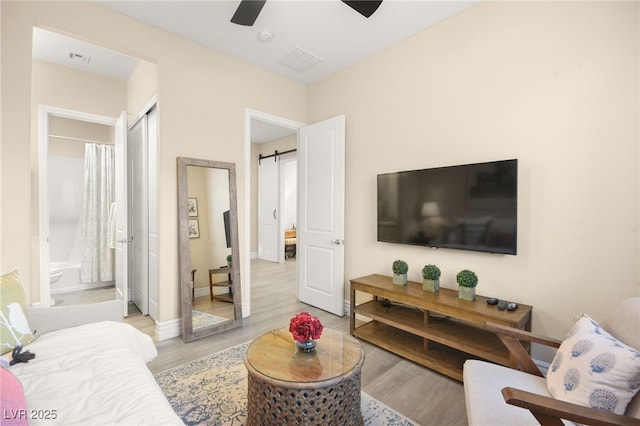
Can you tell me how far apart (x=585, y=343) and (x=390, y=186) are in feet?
6.32

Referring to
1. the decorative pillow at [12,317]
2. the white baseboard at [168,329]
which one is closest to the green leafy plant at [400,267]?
the white baseboard at [168,329]

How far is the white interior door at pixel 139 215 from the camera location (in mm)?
3350

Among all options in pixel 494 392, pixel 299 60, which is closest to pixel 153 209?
pixel 299 60

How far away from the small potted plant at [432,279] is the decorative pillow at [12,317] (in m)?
2.61

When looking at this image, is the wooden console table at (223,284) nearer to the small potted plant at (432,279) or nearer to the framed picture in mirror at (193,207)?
the framed picture in mirror at (193,207)

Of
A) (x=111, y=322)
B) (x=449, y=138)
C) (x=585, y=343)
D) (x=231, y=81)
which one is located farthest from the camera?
(x=231, y=81)

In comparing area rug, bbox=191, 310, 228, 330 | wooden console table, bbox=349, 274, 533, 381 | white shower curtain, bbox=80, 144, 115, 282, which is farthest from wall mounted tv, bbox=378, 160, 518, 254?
white shower curtain, bbox=80, 144, 115, 282

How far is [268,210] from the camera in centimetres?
700

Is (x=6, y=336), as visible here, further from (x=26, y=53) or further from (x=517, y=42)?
(x=517, y=42)

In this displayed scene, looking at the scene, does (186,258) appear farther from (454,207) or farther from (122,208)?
(454,207)

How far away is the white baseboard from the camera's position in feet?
9.12

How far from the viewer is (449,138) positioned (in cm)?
262

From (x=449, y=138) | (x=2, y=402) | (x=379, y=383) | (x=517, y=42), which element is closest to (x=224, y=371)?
(x=379, y=383)

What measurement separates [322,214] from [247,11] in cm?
215
